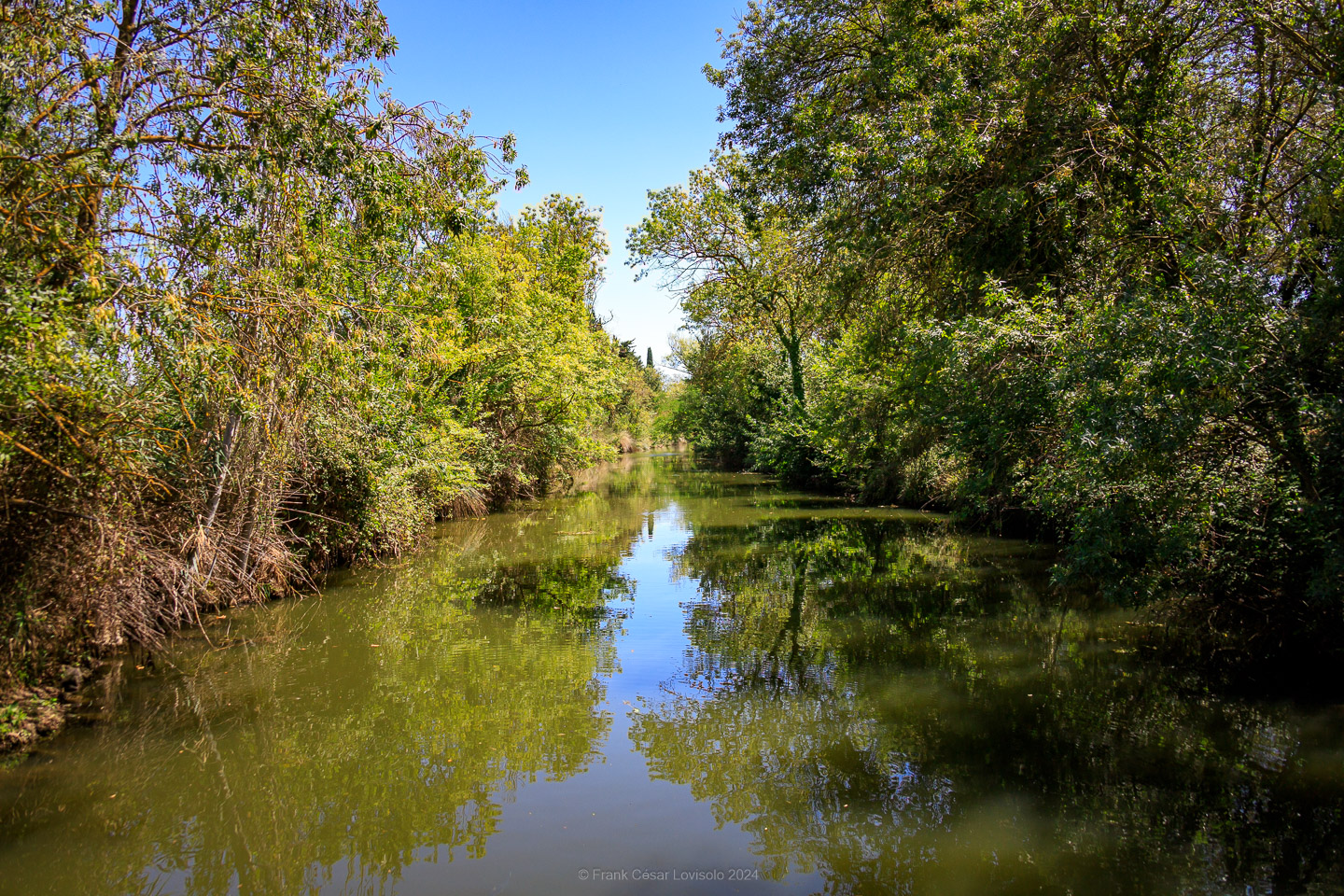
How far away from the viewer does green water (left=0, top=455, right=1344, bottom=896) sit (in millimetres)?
4617

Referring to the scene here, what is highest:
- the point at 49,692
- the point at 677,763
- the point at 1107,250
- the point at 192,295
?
the point at 1107,250

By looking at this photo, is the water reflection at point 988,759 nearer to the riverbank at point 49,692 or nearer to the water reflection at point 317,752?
the water reflection at point 317,752

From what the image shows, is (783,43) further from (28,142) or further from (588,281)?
(588,281)

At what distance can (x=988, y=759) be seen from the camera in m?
5.95

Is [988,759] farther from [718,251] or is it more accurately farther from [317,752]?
[718,251]

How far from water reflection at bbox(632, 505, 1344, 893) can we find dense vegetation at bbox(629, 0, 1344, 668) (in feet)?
3.91

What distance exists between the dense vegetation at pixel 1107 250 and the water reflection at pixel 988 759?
1.19 m

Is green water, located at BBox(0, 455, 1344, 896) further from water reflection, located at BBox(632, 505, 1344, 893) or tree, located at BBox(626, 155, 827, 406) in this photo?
tree, located at BBox(626, 155, 827, 406)

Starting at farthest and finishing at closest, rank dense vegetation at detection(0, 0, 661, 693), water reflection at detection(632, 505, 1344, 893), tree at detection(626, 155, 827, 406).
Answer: tree at detection(626, 155, 827, 406)
dense vegetation at detection(0, 0, 661, 693)
water reflection at detection(632, 505, 1344, 893)

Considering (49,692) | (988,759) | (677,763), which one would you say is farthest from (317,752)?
(988,759)

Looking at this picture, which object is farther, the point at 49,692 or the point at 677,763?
the point at 49,692

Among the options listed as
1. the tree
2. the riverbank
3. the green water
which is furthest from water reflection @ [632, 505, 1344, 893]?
the tree

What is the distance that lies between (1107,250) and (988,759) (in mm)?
6940

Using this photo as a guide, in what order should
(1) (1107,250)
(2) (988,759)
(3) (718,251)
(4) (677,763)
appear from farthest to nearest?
(3) (718,251) → (1) (1107,250) → (4) (677,763) → (2) (988,759)
